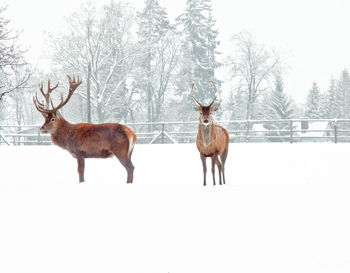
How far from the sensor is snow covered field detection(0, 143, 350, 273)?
3455mm

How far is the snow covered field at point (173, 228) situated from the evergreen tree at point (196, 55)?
31.0m

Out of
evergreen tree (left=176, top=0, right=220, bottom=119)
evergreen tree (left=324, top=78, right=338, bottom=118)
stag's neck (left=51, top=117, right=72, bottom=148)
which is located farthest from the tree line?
stag's neck (left=51, top=117, right=72, bottom=148)

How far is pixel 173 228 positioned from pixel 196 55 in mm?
35873

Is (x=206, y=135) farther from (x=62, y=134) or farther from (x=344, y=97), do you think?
(x=344, y=97)

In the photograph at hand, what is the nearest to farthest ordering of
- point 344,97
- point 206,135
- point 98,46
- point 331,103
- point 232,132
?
point 206,135 → point 232,132 → point 98,46 → point 331,103 → point 344,97

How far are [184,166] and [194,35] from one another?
1159 inches

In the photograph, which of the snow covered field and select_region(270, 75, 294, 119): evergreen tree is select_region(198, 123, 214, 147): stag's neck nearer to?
→ the snow covered field

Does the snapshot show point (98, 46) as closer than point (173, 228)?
No

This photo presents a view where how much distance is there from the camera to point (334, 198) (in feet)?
19.9

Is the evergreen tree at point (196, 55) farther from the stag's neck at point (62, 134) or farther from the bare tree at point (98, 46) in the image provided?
the stag's neck at point (62, 134)

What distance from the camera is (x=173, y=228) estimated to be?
14.6 feet

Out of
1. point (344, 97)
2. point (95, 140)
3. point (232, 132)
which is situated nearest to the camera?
point (95, 140)

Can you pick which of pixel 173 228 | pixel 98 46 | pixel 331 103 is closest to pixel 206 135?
pixel 173 228

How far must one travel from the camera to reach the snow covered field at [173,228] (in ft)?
11.3
